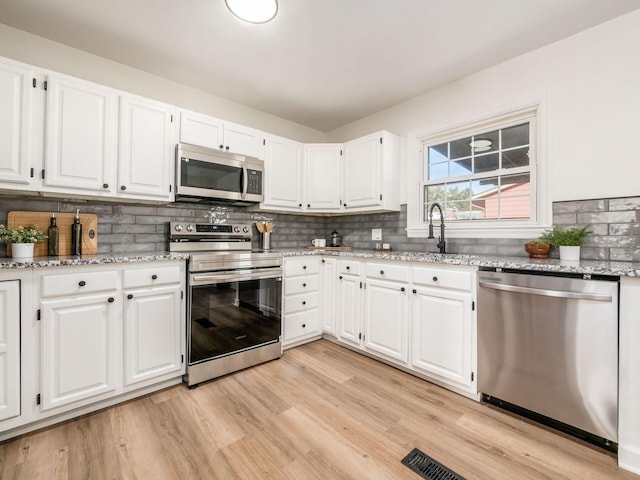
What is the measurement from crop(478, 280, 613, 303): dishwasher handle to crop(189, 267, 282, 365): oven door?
1.67m

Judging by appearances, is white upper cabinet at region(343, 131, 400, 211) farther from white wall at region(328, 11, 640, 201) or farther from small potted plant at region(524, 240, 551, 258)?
small potted plant at region(524, 240, 551, 258)

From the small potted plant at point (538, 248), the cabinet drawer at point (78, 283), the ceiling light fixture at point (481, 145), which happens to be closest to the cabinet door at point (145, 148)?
the cabinet drawer at point (78, 283)

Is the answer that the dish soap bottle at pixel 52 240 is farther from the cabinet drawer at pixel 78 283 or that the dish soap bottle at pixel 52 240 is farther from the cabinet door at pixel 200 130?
the cabinet door at pixel 200 130

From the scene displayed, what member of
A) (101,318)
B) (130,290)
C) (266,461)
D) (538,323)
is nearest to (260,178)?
(130,290)

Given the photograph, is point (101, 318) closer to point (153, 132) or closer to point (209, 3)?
point (153, 132)

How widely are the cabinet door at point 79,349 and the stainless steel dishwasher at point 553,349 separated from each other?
239cm

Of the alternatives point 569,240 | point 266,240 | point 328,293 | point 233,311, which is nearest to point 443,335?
point 569,240

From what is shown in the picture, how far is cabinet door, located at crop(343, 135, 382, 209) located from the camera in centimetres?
311

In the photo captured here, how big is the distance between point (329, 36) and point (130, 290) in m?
2.23

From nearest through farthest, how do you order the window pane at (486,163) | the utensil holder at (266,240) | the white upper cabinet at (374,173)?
the window pane at (486,163) → the white upper cabinet at (374,173) → the utensil holder at (266,240)

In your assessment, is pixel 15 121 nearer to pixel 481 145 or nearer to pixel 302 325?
pixel 302 325

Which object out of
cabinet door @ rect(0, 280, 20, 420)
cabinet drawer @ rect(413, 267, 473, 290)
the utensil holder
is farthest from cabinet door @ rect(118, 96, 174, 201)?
cabinet drawer @ rect(413, 267, 473, 290)

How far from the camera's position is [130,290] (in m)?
1.95

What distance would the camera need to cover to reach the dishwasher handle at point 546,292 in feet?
5.04
